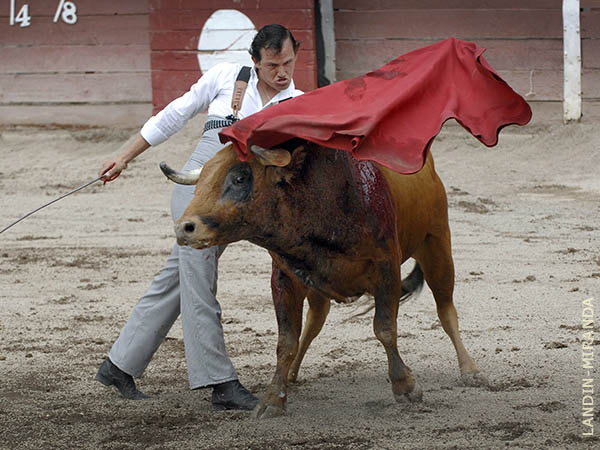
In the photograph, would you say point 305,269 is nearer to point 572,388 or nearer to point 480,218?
point 572,388

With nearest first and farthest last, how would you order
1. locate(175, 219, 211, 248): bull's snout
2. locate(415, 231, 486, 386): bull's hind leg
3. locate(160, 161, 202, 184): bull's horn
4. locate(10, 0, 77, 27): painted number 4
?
locate(175, 219, 211, 248): bull's snout
locate(160, 161, 202, 184): bull's horn
locate(415, 231, 486, 386): bull's hind leg
locate(10, 0, 77, 27): painted number 4

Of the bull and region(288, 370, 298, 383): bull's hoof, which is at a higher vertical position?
the bull

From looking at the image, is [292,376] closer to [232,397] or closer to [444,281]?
[232,397]

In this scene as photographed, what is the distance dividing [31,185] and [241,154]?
24.7 ft

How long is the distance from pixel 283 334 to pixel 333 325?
66.4 inches

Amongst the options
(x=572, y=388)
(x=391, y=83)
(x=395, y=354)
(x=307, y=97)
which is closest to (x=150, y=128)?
(x=307, y=97)

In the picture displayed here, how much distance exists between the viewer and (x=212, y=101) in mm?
4527

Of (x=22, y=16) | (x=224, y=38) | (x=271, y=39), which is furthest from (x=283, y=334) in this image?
(x=22, y=16)

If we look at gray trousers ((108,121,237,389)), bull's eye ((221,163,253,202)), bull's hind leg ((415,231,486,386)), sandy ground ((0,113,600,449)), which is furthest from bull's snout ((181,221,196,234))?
bull's hind leg ((415,231,486,386))

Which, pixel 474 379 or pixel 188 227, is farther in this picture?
pixel 474 379

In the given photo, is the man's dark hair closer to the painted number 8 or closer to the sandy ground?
the sandy ground

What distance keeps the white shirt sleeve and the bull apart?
56 cm

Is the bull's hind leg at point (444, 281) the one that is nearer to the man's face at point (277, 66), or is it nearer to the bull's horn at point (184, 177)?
the man's face at point (277, 66)

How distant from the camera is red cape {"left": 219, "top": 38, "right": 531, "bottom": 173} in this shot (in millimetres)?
3818
